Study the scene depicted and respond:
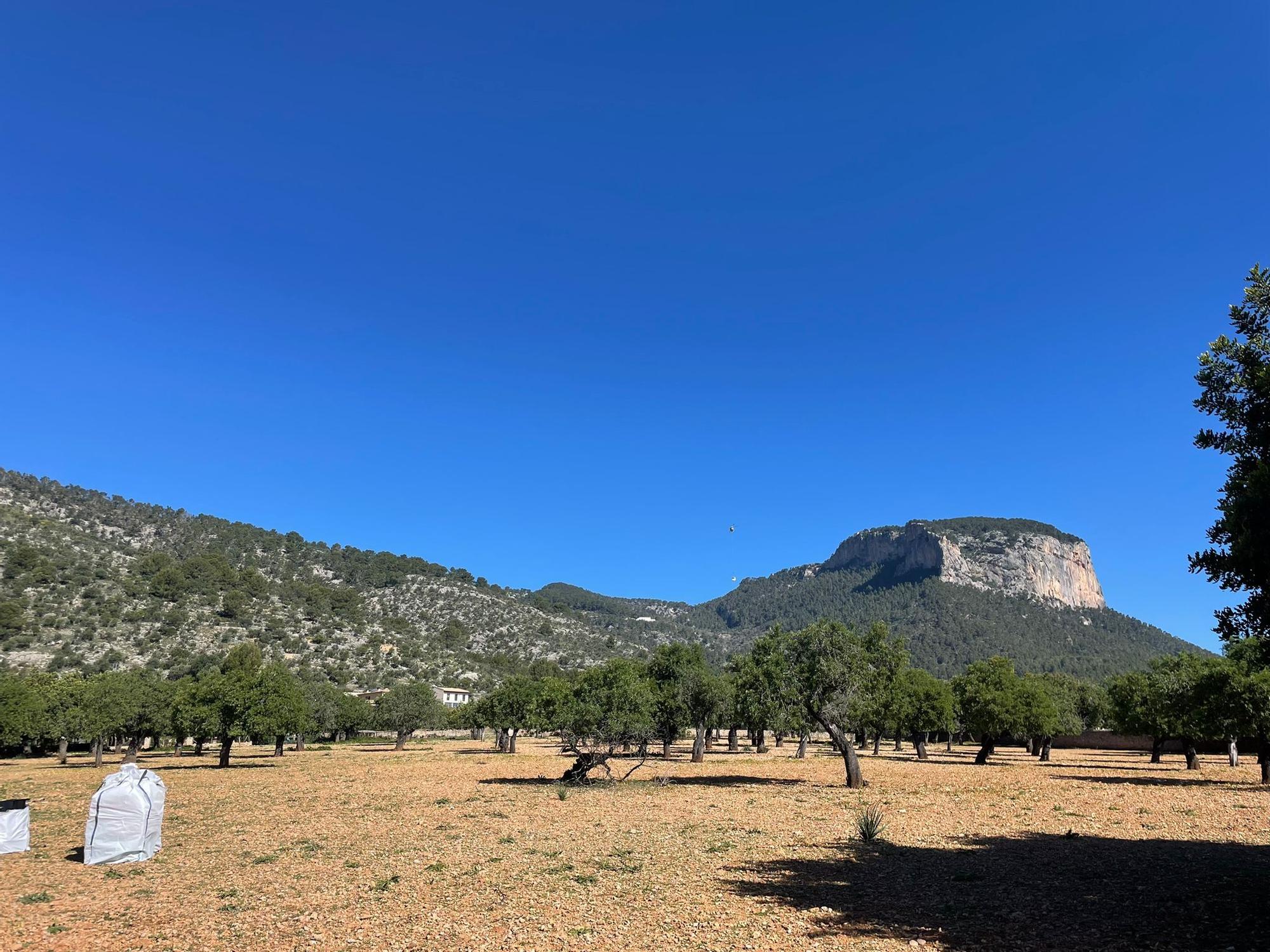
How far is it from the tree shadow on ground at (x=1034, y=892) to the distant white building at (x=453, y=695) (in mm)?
114384

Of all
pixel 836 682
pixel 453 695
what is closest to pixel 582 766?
pixel 836 682

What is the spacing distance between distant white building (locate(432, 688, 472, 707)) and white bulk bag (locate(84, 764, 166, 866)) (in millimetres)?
107542

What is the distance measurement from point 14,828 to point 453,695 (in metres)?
112

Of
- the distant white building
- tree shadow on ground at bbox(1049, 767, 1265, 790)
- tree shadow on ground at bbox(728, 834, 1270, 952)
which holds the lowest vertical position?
the distant white building

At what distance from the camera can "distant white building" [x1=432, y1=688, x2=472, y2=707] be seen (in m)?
123

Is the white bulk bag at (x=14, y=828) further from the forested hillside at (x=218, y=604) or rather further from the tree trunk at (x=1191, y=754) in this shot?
the forested hillside at (x=218, y=604)

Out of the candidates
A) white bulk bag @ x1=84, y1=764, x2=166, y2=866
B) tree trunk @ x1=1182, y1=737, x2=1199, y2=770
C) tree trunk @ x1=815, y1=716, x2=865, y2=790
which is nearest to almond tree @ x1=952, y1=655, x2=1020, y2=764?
tree trunk @ x1=1182, y1=737, x2=1199, y2=770

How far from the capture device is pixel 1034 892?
13.3 meters

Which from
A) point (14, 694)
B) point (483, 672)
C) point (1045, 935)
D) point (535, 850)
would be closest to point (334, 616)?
point (483, 672)

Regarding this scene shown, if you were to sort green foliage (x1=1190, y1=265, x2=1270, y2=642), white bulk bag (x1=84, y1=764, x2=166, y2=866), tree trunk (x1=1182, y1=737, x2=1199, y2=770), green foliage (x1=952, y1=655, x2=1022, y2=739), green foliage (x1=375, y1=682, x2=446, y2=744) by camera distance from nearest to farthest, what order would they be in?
green foliage (x1=1190, y1=265, x2=1270, y2=642) → white bulk bag (x1=84, y1=764, x2=166, y2=866) → tree trunk (x1=1182, y1=737, x2=1199, y2=770) → green foliage (x1=952, y1=655, x2=1022, y2=739) → green foliage (x1=375, y1=682, x2=446, y2=744)

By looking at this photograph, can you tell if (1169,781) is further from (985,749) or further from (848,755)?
(848,755)

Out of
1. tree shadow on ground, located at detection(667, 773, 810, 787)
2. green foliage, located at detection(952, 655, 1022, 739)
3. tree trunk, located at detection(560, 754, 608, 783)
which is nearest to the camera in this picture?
tree trunk, located at detection(560, 754, 608, 783)

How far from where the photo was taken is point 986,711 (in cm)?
5328

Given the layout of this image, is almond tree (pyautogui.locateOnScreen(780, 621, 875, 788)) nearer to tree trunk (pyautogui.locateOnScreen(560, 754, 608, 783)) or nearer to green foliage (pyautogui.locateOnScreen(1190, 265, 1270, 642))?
tree trunk (pyautogui.locateOnScreen(560, 754, 608, 783))
